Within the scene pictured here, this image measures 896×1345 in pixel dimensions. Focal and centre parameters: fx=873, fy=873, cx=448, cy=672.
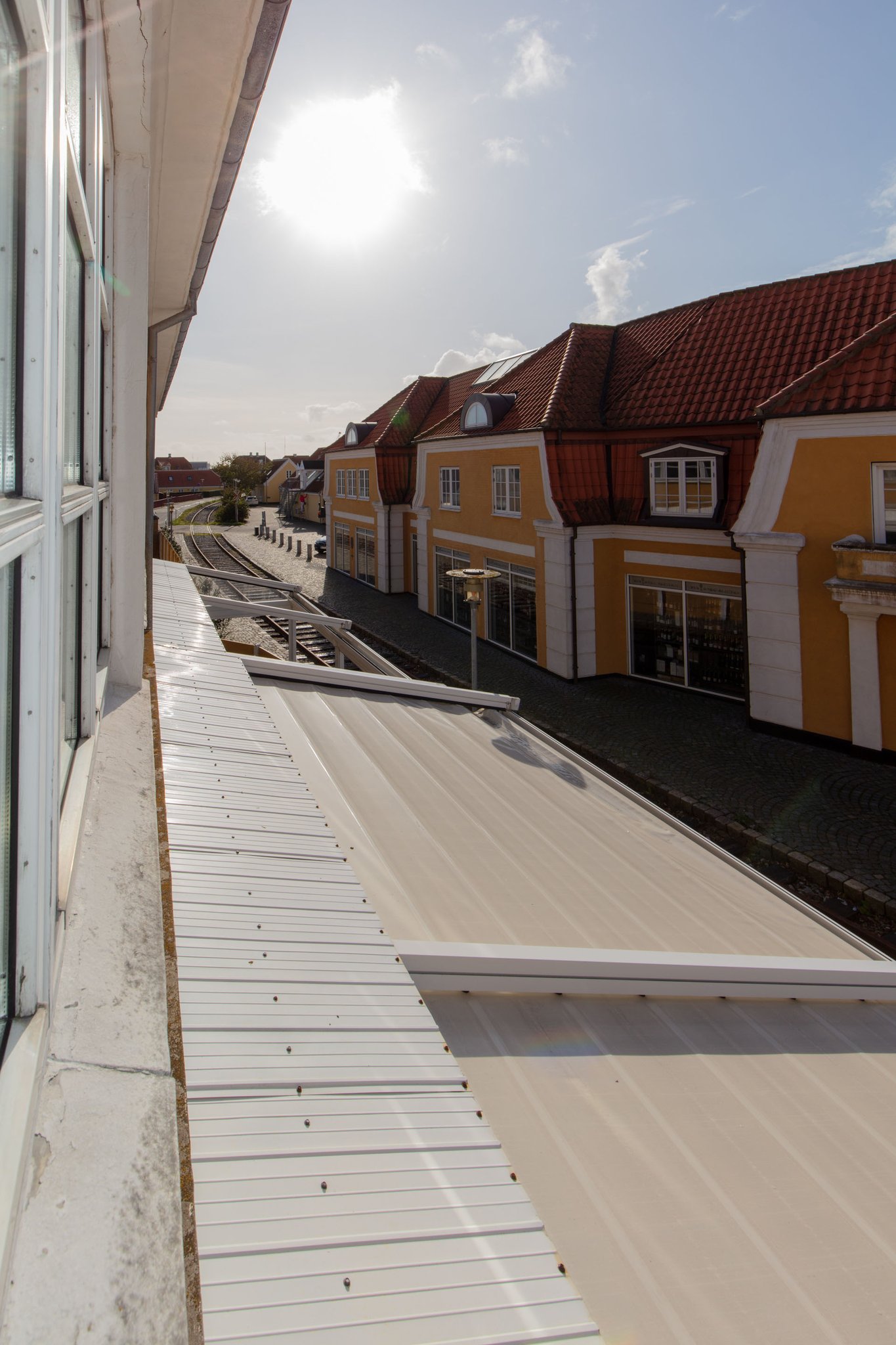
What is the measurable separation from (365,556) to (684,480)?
19.6 meters

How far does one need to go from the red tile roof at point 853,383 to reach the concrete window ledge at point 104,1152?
13.3 m

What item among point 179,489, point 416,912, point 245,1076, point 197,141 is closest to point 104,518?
point 197,141

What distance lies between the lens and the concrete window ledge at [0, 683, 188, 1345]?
111 cm

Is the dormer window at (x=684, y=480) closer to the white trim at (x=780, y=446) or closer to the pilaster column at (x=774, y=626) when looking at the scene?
the white trim at (x=780, y=446)

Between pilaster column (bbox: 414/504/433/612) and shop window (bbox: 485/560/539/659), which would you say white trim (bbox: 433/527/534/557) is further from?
pilaster column (bbox: 414/504/433/612)

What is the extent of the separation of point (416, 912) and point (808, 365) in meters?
→ 15.0

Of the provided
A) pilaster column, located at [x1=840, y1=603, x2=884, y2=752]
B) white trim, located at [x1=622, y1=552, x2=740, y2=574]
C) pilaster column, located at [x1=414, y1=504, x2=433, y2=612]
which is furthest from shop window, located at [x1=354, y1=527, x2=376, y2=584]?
pilaster column, located at [x1=840, y1=603, x2=884, y2=752]

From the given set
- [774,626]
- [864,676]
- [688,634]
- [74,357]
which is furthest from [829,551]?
[74,357]

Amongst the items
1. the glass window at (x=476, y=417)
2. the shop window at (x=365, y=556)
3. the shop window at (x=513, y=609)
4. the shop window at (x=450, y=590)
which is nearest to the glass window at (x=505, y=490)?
the glass window at (x=476, y=417)

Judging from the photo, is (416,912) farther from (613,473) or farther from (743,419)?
(613,473)

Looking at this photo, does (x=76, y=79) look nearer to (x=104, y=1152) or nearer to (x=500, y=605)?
(x=104, y=1152)

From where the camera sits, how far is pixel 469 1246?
1.56 meters

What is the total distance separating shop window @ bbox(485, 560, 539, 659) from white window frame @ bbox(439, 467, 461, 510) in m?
2.74

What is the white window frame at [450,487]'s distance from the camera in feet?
79.8
